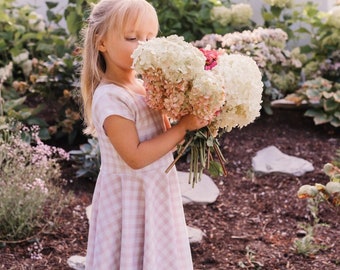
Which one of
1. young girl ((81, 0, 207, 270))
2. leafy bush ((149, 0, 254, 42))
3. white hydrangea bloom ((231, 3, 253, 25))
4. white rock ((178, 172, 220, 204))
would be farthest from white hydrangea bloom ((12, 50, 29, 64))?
young girl ((81, 0, 207, 270))

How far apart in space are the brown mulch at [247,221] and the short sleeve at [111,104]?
49.8 inches

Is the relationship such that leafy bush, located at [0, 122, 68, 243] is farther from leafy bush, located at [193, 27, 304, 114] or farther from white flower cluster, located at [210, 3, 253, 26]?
white flower cluster, located at [210, 3, 253, 26]

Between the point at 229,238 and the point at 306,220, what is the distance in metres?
0.48

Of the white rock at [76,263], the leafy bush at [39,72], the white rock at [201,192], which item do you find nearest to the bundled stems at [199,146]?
the white rock at [76,263]

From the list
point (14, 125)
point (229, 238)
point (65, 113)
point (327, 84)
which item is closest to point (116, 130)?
point (229, 238)

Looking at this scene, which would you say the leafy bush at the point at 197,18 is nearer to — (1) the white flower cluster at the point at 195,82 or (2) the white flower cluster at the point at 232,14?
(2) the white flower cluster at the point at 232,14

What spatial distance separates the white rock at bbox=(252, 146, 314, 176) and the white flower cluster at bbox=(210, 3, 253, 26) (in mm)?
1235

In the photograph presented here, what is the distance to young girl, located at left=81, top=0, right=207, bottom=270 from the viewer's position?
2330 millimetres

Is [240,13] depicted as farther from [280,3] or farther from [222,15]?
[280,3]

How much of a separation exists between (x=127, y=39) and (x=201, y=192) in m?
1.96

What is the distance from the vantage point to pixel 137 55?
86.1 inches

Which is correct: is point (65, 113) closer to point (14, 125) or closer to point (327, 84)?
point (14, 125)

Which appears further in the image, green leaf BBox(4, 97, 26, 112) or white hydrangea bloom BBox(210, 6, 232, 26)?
white hydrangea bloom BBox(210, 6, 232, 26)

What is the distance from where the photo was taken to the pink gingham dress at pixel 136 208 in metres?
2.42
